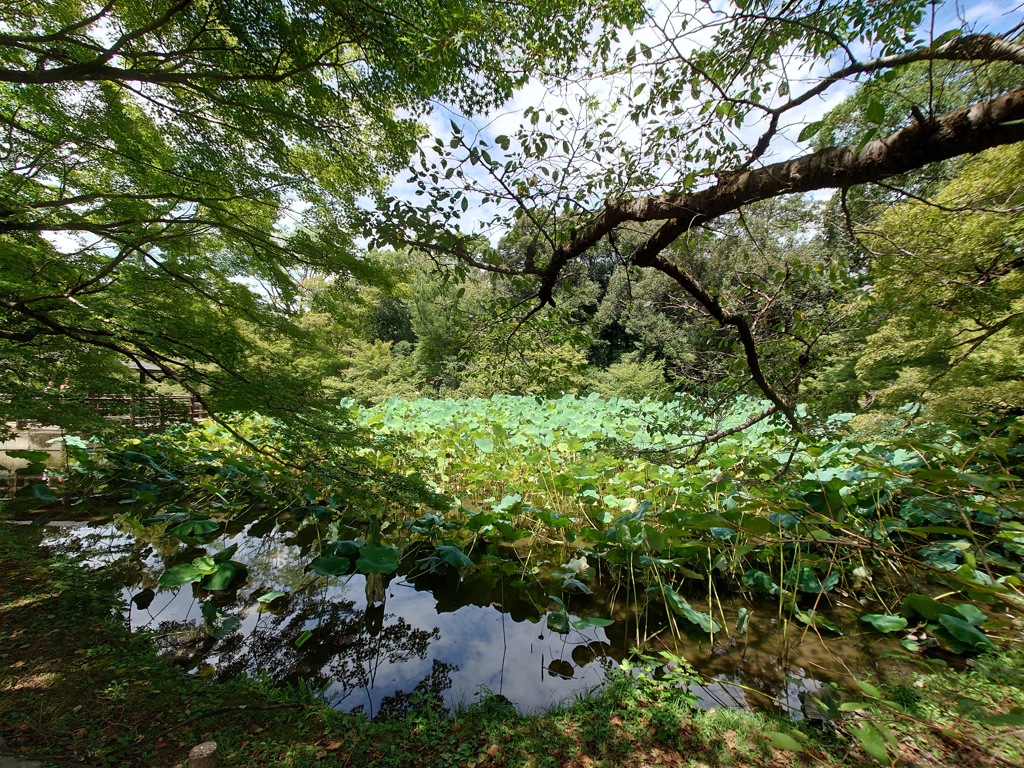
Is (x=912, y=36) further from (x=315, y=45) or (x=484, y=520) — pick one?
(x=484, y=520)

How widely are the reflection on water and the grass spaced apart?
22 centimetres

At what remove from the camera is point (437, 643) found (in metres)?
2.51

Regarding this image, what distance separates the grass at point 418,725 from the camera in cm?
144

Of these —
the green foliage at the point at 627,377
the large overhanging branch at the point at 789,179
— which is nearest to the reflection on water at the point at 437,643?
the large overhanging branch at the point at 789,179

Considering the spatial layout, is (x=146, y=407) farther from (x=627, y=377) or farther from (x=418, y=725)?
(x=627, y=377)

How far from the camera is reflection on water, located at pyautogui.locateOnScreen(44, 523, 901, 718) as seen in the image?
2.07m

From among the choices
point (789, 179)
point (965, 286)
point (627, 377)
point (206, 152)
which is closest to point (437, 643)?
point (789, 179)

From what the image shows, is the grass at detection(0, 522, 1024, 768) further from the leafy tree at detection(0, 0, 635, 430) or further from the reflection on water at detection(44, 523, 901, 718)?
the leafy tree at detection(0, 0, 635, 430)

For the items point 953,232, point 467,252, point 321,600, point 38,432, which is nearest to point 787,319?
point 953,232

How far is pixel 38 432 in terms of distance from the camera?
7.68 meters

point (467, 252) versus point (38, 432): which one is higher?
point (467, 252)

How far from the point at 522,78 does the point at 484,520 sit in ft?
9.17

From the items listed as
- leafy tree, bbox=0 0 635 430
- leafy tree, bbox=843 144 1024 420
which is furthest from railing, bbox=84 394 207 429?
leafy tree, bbox=843 144 1024 420

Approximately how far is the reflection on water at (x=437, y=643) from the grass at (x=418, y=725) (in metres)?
0.22
